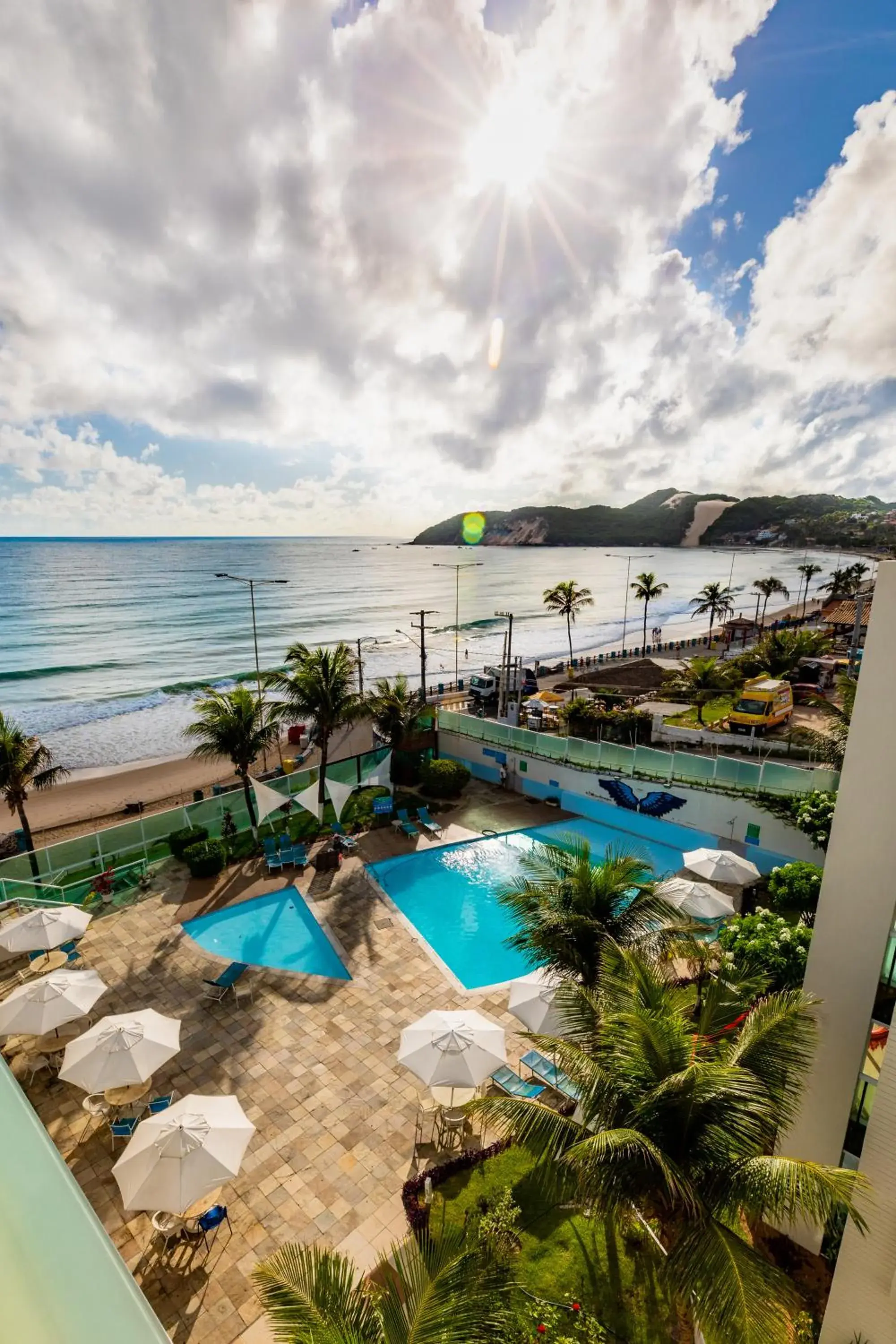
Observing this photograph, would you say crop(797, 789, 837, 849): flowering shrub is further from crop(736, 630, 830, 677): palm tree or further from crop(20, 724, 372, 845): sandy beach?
crop(20, 724, 372, 845): sandy beach

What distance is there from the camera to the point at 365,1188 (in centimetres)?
890

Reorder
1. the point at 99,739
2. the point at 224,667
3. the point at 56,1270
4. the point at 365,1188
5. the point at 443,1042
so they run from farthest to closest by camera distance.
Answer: the point at 224,667
the point at 99,739
the point at 443,1042
the point at 365,1188
the point at 56,1270

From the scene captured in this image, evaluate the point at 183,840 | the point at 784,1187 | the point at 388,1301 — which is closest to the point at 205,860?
the point at 183,840

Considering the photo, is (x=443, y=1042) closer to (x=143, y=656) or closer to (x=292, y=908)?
(x=292, y=908)

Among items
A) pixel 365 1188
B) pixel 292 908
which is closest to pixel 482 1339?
pixel 365 1188

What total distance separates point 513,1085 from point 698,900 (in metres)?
5.73

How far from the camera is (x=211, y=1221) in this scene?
26.6 feet

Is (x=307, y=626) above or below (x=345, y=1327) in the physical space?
below

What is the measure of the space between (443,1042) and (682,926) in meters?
4.25

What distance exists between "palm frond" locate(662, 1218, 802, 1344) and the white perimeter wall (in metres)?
12.7

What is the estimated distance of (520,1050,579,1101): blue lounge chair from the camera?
33.3ft

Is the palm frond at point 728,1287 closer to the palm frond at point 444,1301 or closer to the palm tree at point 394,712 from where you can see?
the palm frond at point 444,1301

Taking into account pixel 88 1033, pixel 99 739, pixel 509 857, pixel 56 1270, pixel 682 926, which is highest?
pixel 56 1270

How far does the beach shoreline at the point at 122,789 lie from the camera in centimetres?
2619
